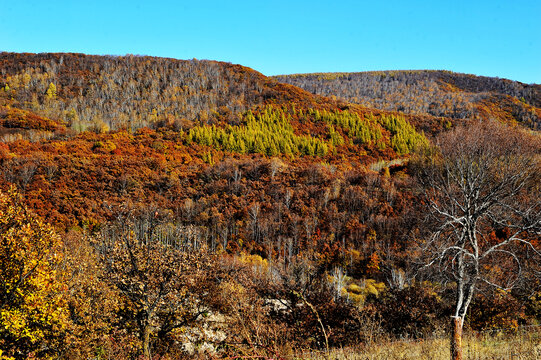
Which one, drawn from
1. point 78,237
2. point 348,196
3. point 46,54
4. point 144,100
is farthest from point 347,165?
point 46,54

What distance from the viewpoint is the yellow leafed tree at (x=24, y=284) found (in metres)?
10.4

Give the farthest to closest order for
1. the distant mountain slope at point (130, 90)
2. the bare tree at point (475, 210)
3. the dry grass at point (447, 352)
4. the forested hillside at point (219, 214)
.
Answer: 1. the distant mountain slope at point (130, 90)
2. the forested hillside at point (219, 214)
3. the bare tree at point (475, 210)
4. the dry grass at point (447, 352)

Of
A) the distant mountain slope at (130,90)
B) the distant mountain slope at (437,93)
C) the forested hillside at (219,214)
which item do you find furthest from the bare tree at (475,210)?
the distant mountain slope at (437,93)

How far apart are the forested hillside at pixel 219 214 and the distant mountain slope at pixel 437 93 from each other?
3.89 metres

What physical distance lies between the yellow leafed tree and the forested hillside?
0.07m

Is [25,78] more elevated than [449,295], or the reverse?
[25,78]

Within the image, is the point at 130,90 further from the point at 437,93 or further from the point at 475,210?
the point at 437,93

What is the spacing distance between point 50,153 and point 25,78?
62.7m

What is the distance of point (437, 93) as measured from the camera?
15362 cm

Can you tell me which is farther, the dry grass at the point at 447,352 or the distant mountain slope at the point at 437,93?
the distant mountain slope at the point at 437,93

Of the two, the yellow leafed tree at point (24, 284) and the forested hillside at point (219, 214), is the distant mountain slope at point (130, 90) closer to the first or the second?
the forested hillside at point (219, 214)

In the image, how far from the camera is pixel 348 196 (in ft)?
179

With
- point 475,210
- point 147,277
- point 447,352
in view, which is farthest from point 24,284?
point 475,210

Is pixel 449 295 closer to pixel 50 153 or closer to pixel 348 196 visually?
pixel 348 196
